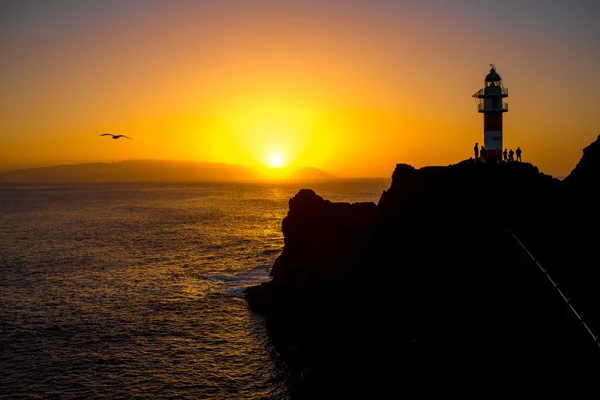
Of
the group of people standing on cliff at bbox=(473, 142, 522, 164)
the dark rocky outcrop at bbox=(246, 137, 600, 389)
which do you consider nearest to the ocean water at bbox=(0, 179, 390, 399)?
the dark rocky outcrop at bbox=(246, 137, 600, 389)

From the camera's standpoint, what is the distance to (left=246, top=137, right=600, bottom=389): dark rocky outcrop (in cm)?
1933

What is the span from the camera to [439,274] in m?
25.6

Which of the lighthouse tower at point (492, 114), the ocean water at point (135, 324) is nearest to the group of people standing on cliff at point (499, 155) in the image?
the lighthouse tower at point (492, 114)

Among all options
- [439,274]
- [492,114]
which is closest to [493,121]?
[492,114]

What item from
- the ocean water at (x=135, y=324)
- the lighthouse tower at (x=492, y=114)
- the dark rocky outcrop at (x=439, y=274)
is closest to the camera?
the dark rocky outcrop at (x=439, y=274)

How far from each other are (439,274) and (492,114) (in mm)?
26801

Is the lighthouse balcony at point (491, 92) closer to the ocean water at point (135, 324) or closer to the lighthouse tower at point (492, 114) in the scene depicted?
the lighthouse tower at point (492, 114)

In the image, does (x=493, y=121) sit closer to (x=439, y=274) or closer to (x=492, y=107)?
(x=492, y=107)

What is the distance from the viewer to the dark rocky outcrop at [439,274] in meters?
19.3

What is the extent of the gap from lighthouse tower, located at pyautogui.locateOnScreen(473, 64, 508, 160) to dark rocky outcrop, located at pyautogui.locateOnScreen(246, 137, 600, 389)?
11.8 meters

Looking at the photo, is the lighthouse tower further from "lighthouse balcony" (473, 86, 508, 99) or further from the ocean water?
the ocean water

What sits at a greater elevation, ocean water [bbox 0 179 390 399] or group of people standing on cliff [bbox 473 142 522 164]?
group of people standing on cliff [bbox 473 142 522 164]

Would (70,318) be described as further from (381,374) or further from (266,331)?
(381,374)

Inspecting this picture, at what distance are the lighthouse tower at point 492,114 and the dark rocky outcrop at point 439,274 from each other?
1180cm
